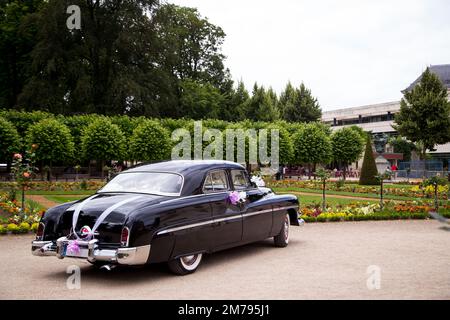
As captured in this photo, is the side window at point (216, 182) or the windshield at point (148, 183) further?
the side window at point (216, 182)

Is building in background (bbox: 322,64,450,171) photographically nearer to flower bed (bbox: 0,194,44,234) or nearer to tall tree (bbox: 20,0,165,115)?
tall tree (bbox: 20,0,165,115)

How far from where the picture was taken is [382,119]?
282 ft

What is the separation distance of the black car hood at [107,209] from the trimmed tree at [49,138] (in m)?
31.4

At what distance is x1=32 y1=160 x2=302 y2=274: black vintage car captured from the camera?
7.04m

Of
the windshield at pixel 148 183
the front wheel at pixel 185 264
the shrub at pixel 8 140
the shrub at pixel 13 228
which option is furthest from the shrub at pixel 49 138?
the front wheel at pixel 185 264

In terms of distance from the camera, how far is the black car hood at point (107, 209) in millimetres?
7074

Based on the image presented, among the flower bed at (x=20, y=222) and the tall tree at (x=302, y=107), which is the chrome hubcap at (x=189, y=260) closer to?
the flower bed at (x=20, y=222)

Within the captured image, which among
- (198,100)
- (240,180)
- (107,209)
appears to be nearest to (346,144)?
(198,100)

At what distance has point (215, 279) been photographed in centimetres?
747

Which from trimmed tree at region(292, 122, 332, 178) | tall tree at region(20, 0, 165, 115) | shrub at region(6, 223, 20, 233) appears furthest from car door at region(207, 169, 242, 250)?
trimmed tree at region(292, 122, 332, 178)

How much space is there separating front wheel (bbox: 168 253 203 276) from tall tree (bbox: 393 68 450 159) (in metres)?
46.7

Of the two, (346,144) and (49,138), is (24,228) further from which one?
(346,144)

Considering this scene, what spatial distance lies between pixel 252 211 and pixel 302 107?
7254 cm

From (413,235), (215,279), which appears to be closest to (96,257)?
(215,279)
